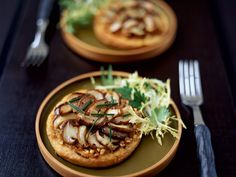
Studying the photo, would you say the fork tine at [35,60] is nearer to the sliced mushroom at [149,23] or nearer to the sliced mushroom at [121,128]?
the sliced mushroom at [149,23]

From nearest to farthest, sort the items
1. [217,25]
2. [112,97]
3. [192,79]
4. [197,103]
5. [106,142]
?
[106,142] → [112,97] → [197,103] → [192,79] → [217,25]

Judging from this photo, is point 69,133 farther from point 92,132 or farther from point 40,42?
point 40,42

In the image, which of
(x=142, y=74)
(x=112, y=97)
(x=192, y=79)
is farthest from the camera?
(x=142, y=74)

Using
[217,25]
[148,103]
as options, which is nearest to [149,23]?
[217,25]

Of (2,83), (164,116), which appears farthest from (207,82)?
(2,83)

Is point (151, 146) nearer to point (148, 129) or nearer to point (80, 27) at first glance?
point (148, 129)

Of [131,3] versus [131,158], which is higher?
[131,3]

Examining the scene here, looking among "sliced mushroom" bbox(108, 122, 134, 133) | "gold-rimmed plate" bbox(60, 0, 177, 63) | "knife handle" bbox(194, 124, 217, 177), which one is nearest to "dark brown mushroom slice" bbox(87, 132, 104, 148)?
"sliced mushroom" bbox(108, 122, 134, 133)

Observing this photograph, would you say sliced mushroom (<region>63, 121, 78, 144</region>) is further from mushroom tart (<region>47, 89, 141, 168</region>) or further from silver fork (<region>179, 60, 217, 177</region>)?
silver fork (<region>179, 60, 217, 177</region>)
